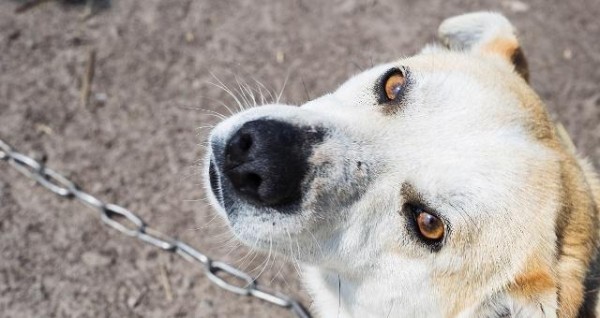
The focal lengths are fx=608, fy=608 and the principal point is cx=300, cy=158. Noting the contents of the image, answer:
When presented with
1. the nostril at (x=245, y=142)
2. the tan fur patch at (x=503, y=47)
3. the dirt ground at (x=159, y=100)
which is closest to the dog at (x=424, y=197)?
the nostril at (x=245, y=142)

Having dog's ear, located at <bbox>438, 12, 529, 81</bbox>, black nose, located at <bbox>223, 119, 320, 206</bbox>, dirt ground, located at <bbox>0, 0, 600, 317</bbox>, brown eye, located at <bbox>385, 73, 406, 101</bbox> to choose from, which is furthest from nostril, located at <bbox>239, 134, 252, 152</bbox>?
dirt ground, located at <bbox>0, 0, 600, 317</bbox>

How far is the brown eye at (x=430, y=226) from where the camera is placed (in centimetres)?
224

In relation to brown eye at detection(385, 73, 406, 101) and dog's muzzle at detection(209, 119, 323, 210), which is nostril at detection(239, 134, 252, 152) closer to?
dog's muzzle at detection(209, 119, 323, 210)

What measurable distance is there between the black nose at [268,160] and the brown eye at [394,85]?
1.45ft

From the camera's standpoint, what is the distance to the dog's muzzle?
6.91 ft

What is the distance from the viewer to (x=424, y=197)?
2225 millimetres

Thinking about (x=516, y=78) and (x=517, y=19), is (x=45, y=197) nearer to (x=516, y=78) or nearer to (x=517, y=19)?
(x=516, y=78)

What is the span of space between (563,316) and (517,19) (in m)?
3.15

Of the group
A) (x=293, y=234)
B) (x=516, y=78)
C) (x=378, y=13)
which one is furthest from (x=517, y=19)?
(x=293, y=234)

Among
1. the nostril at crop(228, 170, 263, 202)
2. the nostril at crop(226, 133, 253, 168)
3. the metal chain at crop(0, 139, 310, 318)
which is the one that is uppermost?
the nostril at crop(226, 133, 253, 168)

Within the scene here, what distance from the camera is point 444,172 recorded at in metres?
2.17

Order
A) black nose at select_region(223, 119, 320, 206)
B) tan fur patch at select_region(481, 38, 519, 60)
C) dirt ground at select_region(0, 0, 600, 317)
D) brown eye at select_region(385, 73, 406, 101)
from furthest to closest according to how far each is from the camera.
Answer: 1. dirt ground at select_region(0, 0, 600, 317)
2. tan fur patch at select_region(481, 38, 519, 60)
3. brown eye at select_region(385, 73, 406, 101)
4. black nose at select_region(223, 119, 320, 206)

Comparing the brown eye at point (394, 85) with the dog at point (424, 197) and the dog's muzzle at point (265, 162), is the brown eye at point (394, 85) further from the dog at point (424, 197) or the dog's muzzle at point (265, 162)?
the dog's muzzle at point (265, 162)

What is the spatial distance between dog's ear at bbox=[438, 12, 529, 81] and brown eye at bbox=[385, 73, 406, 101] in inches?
25.7
